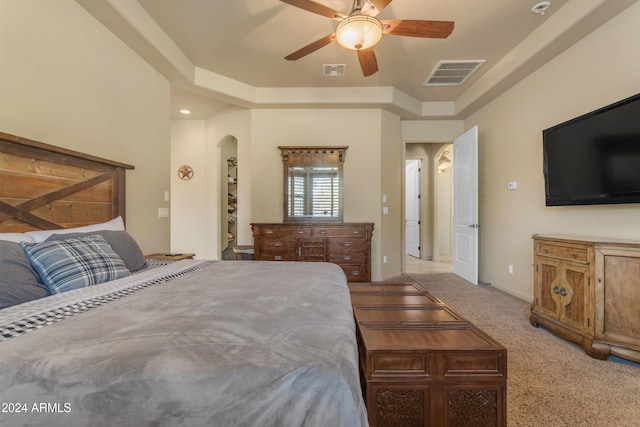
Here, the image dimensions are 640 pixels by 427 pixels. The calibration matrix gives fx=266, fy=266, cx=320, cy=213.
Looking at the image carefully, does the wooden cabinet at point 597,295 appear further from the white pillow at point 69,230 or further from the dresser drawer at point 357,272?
the white pillow at point 69,230

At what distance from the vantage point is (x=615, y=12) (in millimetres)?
2174

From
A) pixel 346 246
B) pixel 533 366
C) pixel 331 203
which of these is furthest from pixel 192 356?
pixel 331 203

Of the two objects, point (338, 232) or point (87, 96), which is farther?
point (338, 232)

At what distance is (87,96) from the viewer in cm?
215

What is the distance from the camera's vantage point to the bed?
0.65m

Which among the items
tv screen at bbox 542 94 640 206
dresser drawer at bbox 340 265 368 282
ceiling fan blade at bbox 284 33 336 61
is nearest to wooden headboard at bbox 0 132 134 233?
ceiling fan blade at bbox 284 33 336 61

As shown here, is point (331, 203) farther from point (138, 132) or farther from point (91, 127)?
point (91, 127)

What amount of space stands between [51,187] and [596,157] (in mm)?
4176

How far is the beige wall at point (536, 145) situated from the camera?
2205 mm

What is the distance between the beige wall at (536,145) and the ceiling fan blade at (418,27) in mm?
1548

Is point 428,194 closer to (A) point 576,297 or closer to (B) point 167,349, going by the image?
(A) point 576,297

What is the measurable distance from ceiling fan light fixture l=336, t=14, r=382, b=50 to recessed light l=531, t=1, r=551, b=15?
1638mm

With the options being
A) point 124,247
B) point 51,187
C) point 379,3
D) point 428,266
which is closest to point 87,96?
point 51,187

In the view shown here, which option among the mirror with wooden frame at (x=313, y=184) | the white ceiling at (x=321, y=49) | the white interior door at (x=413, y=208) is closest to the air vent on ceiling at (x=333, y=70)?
the white ceiling at (x=321, y=49)
